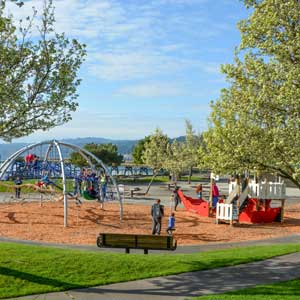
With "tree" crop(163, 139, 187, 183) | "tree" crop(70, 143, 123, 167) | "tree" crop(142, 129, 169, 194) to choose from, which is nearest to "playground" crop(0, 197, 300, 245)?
"tree" crop(163, 139, 187, 183)

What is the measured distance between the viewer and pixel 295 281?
1206 centimetres

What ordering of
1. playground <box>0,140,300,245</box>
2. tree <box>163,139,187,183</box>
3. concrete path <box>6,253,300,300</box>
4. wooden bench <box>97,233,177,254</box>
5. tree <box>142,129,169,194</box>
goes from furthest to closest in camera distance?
1. tree <box>142,129,169,194</box>
2. tree <box>163,139,187,183</box>
3. playground <box>0,140,300,245</box>
4. wooden bench <box>97,233,177,254</box>
5. concrete path <box>6,253,300,300</box>

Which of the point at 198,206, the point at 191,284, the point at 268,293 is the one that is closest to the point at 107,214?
the point at 198,206

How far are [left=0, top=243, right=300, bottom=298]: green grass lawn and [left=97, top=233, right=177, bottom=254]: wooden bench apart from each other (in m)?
0.74

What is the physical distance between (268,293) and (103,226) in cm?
1373

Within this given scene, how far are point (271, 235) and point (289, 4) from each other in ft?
41.5

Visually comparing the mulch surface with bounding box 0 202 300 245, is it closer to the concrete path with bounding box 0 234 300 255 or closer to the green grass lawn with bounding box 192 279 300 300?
the concrete path with bounding box 0 234 300 255

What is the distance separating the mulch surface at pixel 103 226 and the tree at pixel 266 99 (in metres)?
6.83

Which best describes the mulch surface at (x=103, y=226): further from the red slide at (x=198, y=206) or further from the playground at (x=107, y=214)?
the red slide at (x=198, y=206)

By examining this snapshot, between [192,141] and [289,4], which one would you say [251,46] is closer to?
[289,4]

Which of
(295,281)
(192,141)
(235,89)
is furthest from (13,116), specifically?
(192,141)

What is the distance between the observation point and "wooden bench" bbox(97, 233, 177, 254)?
15.2 meters

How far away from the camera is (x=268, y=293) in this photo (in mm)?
10859

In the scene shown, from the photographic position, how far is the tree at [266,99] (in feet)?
41.4
